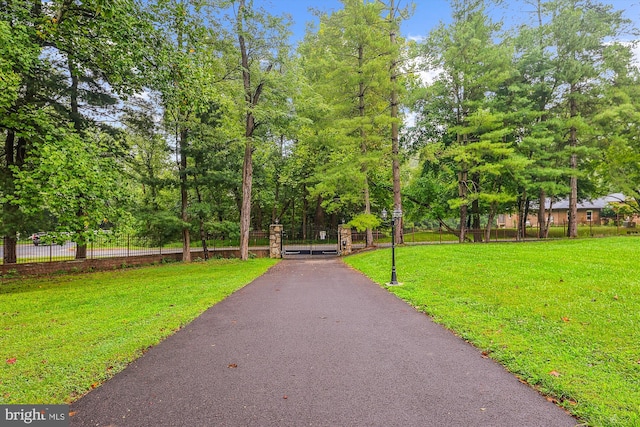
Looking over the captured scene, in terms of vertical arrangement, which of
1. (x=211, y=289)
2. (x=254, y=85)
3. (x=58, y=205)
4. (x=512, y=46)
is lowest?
(x=211, y=289)

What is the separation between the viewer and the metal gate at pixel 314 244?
73.3 feet

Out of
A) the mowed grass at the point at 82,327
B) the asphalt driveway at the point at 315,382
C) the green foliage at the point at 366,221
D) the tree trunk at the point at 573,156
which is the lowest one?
the mowed grass at the point at 82,327

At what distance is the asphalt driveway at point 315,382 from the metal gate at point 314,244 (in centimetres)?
1624

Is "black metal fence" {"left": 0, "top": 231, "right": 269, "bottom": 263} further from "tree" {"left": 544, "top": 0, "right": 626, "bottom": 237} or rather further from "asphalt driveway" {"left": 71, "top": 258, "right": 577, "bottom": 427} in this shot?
"tree" {"left": 544, "top": 0, "right": 626, "bottom": 237}

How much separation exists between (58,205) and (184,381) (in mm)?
7244

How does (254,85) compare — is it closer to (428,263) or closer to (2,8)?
(2,8)

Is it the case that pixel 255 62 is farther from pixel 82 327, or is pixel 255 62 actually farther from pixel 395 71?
Answer: pixel 82 327

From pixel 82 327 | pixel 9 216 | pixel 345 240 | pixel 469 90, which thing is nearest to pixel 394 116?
pixel 469 90

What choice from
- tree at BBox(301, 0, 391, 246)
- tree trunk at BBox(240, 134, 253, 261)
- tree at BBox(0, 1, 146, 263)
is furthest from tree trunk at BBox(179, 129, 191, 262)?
tree at BBox(301, 0, 391, 246)

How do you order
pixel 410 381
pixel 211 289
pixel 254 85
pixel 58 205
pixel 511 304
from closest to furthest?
pixel 410 381 < pixel 511 304 < pixel 58 205 < pixel 211 289 < pixel 254 85

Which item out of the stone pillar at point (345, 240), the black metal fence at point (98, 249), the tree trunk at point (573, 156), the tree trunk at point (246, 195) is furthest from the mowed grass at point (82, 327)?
the tree trunk at point (573, 156)

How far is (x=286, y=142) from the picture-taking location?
Answer: 27.3 m

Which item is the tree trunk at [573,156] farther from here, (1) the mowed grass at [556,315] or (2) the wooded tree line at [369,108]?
(1) the mowed grass at [556,315]

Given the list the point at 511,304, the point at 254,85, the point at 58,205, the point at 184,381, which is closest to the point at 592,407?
the point at 511,304
